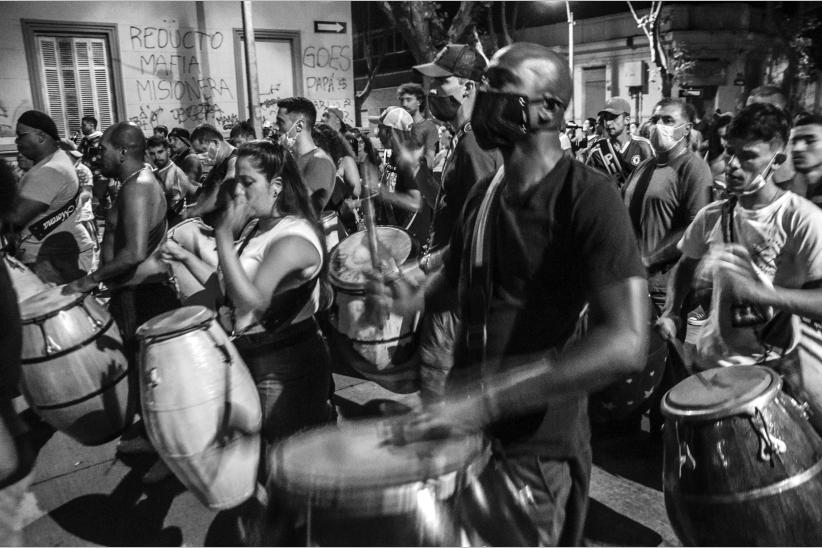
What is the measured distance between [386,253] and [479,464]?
5.41ft

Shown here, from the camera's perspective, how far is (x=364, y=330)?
3.50 m

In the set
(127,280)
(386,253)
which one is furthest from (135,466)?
(386,253)

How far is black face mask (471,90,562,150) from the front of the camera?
5.97 feet

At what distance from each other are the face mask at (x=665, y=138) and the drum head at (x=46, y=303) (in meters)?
3.70

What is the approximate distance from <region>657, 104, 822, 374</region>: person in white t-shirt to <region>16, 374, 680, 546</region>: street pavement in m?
0.92

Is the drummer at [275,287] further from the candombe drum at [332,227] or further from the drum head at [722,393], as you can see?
the candombe drum at [332,227]

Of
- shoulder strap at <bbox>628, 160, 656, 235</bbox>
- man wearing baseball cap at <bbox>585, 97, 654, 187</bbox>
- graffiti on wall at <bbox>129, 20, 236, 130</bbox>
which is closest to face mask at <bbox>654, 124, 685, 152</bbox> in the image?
shoulder strap at <bbox>628, 160, 656, 235</bbox>

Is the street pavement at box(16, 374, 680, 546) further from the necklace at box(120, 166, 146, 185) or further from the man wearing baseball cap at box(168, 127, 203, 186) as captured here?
the man wearing baseball cap at box(168, 127, 203, 186)

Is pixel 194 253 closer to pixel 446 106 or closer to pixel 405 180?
pixel 405 180

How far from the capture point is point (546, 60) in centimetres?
182

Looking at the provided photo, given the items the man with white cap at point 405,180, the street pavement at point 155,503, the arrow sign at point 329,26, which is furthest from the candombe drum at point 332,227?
the arrow sign at point 329,26

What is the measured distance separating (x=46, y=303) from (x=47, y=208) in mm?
2022

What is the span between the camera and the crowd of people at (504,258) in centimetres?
173

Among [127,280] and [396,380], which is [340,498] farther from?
[127,280]
